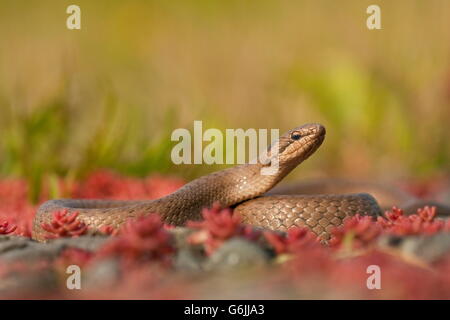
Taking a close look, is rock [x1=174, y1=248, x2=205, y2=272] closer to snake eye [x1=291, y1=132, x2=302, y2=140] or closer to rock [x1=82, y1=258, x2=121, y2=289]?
rock [x1=82, y1=258, x2=121, y2=289]

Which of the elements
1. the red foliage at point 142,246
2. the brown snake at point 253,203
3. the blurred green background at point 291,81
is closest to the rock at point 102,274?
the red foliage at point 142,246

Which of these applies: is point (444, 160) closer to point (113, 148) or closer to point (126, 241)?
point (113, 148)

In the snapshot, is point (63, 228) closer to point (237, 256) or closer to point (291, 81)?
point (237, 256)

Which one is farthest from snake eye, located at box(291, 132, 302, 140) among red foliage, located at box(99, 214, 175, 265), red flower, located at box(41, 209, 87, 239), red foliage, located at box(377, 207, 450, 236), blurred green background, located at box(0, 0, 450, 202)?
blurred green background, located at box(0, 0, 450, 202)

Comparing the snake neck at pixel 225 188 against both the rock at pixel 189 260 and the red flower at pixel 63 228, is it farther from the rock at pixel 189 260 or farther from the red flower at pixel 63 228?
the rock at pixel 189 260

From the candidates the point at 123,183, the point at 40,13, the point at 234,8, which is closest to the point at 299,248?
the point at 123,183

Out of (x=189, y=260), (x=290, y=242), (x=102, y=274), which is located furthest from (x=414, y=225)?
(x=102, y=274)
